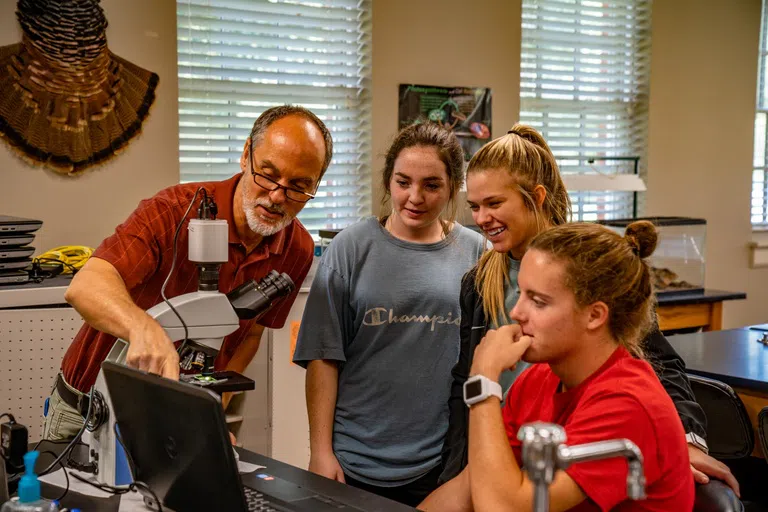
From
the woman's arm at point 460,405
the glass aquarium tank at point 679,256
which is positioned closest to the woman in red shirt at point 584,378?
the woman's arm at point 460,405

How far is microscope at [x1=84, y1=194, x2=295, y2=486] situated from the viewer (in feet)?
4.75

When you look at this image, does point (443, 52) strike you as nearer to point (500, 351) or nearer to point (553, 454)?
point (500, 351)

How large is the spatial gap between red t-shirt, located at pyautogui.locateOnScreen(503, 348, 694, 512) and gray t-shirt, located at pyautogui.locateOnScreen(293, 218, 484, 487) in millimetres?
574

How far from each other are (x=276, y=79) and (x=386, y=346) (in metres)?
2.39

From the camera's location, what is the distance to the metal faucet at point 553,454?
0.86 m

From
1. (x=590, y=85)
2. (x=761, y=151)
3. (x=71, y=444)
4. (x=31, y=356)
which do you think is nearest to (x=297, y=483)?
(x=71, y=444)

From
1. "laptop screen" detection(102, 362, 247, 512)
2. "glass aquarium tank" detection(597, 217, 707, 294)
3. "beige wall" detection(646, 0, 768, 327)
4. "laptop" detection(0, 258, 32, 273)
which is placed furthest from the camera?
"beige wall" detection(646, 0, 768, 327)

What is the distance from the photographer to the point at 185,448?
1248mm

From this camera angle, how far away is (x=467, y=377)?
1.76 metres

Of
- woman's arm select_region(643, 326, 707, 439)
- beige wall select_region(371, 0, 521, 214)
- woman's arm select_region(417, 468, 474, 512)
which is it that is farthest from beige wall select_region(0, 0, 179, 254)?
woman's arm select_region(643, 326, 707, 439)

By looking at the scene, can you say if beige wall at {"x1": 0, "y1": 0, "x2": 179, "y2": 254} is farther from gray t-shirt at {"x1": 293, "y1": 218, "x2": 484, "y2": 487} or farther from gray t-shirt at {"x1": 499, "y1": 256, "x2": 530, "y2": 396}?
gray t-shirt at {"x1": 499, "y1": 256, "x2": 530, "y2": 396}

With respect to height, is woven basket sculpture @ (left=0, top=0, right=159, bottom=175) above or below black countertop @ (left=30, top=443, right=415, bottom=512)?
above

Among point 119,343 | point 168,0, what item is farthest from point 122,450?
point 168,0

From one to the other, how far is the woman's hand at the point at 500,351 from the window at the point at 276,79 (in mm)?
2608
